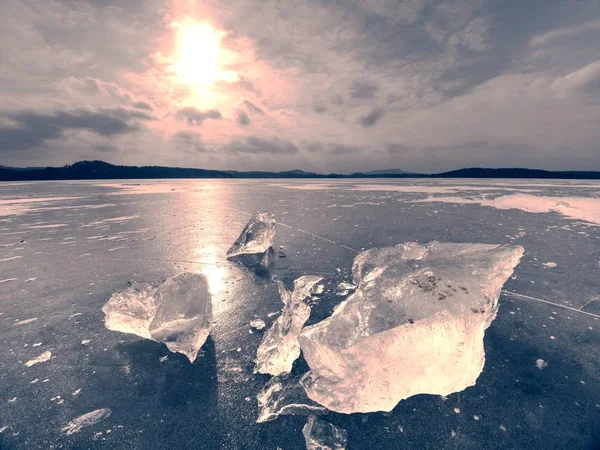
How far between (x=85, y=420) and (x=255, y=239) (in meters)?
3.21

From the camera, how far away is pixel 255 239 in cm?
467

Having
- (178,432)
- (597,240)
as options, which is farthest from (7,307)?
(597,240)

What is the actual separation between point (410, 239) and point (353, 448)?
4536 mm

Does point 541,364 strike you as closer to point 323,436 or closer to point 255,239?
point 323,436

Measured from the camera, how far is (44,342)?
2.38 metres

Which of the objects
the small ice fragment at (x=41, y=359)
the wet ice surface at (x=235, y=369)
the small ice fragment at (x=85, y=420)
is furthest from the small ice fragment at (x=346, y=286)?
the small ice fragment at (x=41, y=359)

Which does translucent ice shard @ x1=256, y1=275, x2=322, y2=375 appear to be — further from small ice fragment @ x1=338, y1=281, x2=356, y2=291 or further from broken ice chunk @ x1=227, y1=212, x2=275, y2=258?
broken ice chunk @ x1=227, y1=212, x2=275, y2=258

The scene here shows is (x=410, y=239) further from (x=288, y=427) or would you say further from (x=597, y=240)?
(x=288, y=427)

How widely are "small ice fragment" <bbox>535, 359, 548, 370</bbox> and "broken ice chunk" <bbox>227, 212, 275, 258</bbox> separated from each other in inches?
142

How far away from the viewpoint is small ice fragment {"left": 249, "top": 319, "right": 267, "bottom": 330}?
2572mm

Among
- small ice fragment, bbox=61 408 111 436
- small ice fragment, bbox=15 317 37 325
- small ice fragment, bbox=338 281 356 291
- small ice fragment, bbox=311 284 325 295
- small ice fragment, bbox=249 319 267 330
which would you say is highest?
small ice fragment, bbox=15 317 37 325

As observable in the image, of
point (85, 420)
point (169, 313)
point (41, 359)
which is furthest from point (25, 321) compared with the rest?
point (85, 420)

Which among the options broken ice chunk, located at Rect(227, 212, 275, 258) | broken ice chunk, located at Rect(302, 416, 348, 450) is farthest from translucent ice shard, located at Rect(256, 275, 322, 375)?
broken ice chunk, located at Rect(227, 212, 275, 258)

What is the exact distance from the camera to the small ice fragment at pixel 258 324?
257 centimetres
